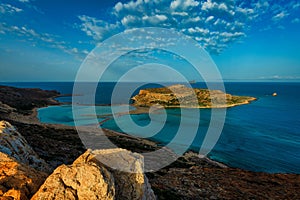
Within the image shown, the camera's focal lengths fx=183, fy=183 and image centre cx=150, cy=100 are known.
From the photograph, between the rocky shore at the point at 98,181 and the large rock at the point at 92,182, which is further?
the rocky shore at the point at 98,181

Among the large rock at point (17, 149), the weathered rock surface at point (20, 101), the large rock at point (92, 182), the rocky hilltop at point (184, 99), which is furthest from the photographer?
the rocky hilltop at point (184, 99)

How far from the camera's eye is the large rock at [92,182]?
607cm

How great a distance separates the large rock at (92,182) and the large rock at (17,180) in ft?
2.60

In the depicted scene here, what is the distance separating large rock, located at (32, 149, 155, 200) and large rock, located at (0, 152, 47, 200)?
0.79 meters

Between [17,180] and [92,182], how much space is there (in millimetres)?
3047

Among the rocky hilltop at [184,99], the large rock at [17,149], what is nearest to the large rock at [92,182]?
the large rock at [17,149]

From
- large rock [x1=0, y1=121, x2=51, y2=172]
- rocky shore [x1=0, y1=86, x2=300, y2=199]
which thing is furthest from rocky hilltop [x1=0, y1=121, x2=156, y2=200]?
large rock [x1=0, y1=121, x2=51, y2=172]

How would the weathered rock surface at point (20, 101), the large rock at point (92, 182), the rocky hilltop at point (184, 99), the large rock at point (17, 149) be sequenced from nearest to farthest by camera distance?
1. the large rock at point (92, 182)
2. the large rock at point (17, 149)
3. the weathered rock surface at point (20, 101)
4. the rocky hilltop at point (184, 99)

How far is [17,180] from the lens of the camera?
680cm

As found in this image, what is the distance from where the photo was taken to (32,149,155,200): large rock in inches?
239

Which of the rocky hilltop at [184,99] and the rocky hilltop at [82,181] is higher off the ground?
the rocky hilltop at [82,181]

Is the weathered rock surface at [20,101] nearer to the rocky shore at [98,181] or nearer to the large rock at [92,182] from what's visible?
the rocky shore at [98,181]

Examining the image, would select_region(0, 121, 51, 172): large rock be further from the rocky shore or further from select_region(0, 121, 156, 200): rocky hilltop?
select_region(0, 121, 156, 200): rocky hilltop

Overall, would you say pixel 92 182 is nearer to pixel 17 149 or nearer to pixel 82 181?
pixel 82 181
